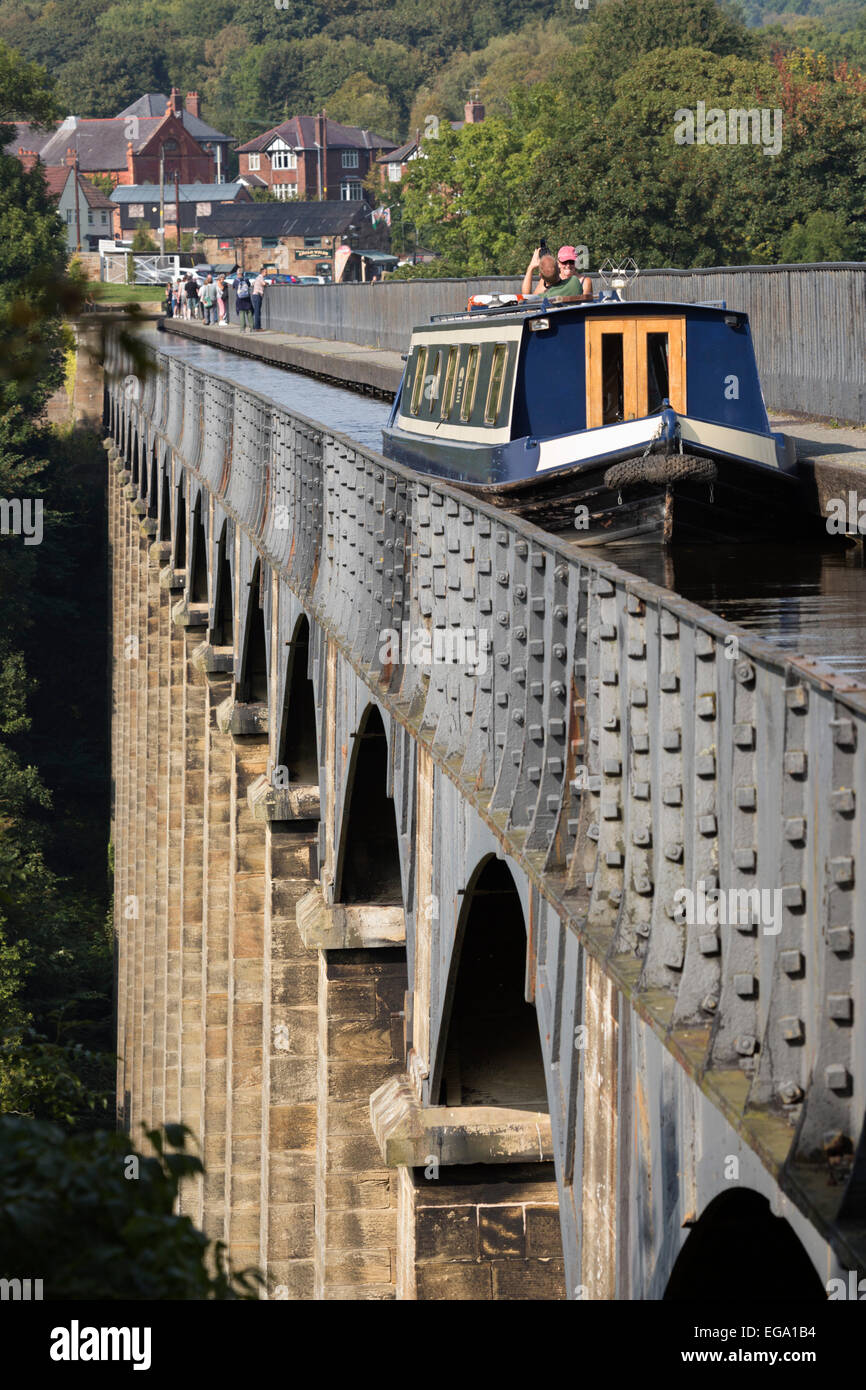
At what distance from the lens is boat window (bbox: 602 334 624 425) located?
1484 centimetres

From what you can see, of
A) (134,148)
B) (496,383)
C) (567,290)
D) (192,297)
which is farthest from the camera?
(134,148)

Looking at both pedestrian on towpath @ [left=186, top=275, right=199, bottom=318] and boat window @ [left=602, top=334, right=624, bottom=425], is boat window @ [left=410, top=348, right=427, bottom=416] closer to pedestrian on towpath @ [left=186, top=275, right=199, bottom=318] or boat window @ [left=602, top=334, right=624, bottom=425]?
boat window @ [left=602, top=334, right=624, bottom=425]

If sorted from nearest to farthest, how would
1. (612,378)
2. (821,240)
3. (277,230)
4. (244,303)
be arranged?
(612,378), (821,240), (244,303), (277,230)

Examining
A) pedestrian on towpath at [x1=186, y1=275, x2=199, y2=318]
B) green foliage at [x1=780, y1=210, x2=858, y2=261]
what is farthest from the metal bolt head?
pedestrian on towpath at [x1=186, y1=275, x2=199, y2=318]

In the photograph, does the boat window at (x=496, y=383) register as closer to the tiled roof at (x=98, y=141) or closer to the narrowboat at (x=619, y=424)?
the narrowboat at (x=619, y=424)

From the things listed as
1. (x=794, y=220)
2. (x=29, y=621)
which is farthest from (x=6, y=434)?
(x=794, y=220)

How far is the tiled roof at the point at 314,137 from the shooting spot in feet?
533

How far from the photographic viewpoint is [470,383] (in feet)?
52.4

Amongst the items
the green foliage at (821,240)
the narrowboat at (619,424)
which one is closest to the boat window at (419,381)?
the narrowboat at (619,424)

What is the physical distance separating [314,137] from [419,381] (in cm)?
15089

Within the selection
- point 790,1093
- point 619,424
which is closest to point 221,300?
point 619,424

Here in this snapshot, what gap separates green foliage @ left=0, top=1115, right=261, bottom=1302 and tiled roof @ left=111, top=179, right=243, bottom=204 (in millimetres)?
146834

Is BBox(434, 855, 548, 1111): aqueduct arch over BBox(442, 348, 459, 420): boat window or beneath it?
beneath

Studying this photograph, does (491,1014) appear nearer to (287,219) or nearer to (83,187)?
(287,219)
